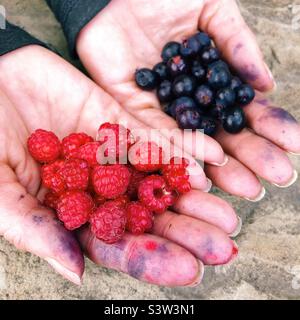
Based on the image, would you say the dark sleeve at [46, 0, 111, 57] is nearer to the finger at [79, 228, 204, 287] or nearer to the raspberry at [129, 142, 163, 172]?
the raspberry at [129, 142, 163, 172]


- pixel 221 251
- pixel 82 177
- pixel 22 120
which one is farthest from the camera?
pixel 22 120

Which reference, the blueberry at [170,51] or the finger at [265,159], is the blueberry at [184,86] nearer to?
the blueberry at [170,51]

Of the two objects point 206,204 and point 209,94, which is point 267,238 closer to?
point 206,204

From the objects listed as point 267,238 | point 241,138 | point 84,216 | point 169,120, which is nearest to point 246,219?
point 267,238

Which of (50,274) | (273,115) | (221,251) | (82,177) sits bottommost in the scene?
(50,274)

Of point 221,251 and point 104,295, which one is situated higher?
point 221,251

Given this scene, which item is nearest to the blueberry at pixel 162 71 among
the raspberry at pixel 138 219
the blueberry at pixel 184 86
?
the blueberry at pixel 184 86
